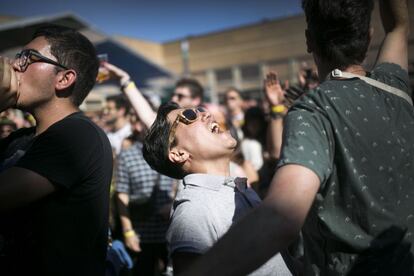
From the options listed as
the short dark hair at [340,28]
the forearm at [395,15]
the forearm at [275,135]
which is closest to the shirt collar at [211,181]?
the short dark hair at [340,28]

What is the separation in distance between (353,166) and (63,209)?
1.16 meters

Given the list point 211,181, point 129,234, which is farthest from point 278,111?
point 129,234

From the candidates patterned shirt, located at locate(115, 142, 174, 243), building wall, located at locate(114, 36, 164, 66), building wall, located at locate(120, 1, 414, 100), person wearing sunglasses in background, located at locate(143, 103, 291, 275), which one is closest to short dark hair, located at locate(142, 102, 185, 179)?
person wearing sunglasses in background, located at locate(143, 103, 291, 275)

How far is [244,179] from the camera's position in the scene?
1.77m

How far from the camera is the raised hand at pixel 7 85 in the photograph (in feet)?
5.05

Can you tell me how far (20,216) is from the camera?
149 cm

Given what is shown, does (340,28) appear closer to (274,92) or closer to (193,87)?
(274,92)

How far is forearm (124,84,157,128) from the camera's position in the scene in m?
2.66

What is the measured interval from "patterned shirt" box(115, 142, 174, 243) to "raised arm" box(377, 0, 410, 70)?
246cm

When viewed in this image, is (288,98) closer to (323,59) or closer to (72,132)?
(323,59)

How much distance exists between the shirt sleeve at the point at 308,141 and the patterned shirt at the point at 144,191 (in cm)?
261

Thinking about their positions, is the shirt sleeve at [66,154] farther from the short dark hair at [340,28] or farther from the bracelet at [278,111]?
the bracelet at [278,111]

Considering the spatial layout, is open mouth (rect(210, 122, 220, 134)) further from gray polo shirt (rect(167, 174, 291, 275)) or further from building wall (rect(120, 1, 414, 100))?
building wall (rect(120, 1, 414, 100))

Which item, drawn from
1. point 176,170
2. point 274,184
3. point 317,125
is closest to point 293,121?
point 317,125
